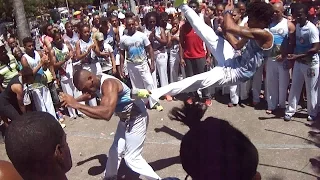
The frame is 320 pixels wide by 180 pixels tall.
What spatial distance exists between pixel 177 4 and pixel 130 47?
2563 millimetres

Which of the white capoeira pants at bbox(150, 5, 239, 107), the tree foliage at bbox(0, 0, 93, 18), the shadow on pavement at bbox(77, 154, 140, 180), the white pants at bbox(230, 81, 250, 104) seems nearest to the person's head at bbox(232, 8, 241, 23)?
the white pants at bbox(230, 81, 250, 104)

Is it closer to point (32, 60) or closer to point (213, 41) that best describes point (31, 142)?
point (213, 41)

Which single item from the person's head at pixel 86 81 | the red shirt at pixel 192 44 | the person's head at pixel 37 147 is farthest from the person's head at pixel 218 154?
the red shirt at pixel 192 44

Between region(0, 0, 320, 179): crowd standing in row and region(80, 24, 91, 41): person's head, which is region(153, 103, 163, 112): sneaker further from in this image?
region(80, 24, 91, 41): person's head

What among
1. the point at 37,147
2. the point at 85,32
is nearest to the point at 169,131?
the point at 85,32

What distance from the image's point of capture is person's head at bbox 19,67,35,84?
6.42 meters

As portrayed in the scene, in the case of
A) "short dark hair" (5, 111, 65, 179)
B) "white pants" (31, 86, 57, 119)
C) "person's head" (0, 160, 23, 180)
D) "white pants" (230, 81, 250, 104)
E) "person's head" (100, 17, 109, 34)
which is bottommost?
"white pants" (230, 81, 250, 104)

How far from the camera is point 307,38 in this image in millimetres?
5902

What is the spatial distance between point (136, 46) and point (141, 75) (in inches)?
25.2

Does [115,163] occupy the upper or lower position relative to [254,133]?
upper

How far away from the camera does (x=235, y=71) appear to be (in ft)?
14.5

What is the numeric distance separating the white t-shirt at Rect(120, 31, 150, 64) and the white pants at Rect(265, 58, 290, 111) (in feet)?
7.87

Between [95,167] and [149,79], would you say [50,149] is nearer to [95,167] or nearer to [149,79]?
[95,167]

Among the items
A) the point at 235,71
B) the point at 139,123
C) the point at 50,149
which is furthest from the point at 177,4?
the point at 50,149
